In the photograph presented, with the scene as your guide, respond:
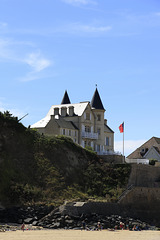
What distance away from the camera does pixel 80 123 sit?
268 feet

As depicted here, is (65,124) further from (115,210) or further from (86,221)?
(86,221)

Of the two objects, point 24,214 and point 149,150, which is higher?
point 149,150

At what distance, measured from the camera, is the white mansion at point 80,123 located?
262ft

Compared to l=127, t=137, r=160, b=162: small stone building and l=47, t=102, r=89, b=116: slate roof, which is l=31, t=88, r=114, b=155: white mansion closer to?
l=47, t=102, r=89, b=116: slate roof

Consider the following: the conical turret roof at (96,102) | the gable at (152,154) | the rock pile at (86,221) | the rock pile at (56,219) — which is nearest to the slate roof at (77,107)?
the conical turret roof at (96,102)

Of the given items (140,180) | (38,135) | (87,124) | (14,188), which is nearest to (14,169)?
(14,188)

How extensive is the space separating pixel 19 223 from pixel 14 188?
20.5 feet

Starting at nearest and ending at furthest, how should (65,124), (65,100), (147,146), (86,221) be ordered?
(86,221)
(65,124)
(65,100)
(147,146)

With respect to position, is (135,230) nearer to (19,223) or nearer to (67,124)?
(19,223)
